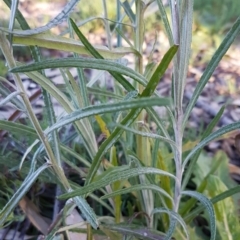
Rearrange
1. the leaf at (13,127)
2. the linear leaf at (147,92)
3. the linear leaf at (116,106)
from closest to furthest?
the linear leaf at (116,106)
the linear leaf at (147,92)
the leaf at (13,127)

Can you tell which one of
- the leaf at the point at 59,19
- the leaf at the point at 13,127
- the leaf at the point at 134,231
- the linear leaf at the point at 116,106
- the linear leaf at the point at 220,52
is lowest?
the leaf at the point at 134,231

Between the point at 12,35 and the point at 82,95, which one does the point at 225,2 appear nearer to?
the point at 82,95

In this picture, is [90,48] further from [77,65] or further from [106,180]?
[106,180]

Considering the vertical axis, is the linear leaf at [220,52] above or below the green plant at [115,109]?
above

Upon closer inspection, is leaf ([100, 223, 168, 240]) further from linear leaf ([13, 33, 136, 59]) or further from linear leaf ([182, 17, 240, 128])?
linear leaf ([13, 33, 136, 59])

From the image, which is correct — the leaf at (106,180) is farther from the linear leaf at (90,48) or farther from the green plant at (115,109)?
the linear leaf at (90,48)

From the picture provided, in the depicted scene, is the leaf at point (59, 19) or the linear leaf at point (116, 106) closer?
the linear leaf at point (116, 106)

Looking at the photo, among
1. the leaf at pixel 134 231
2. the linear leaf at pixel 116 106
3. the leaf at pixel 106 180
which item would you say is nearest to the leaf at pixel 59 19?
the linear leaf at pixel 116 106

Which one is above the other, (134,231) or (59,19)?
(59,19)

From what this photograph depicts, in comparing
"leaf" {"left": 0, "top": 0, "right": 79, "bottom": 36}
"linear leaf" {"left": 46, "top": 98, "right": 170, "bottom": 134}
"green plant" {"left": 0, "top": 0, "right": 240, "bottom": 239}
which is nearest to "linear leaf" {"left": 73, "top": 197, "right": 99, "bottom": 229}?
"green plant" {"left": 0, "top": 0, "right": 240, "bottom": 239}

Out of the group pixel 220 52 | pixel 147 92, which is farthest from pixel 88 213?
pixel 220 52

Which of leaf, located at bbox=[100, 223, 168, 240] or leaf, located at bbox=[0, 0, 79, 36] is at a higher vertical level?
leaf, located at bbox=[0, 0, 79, 36]
